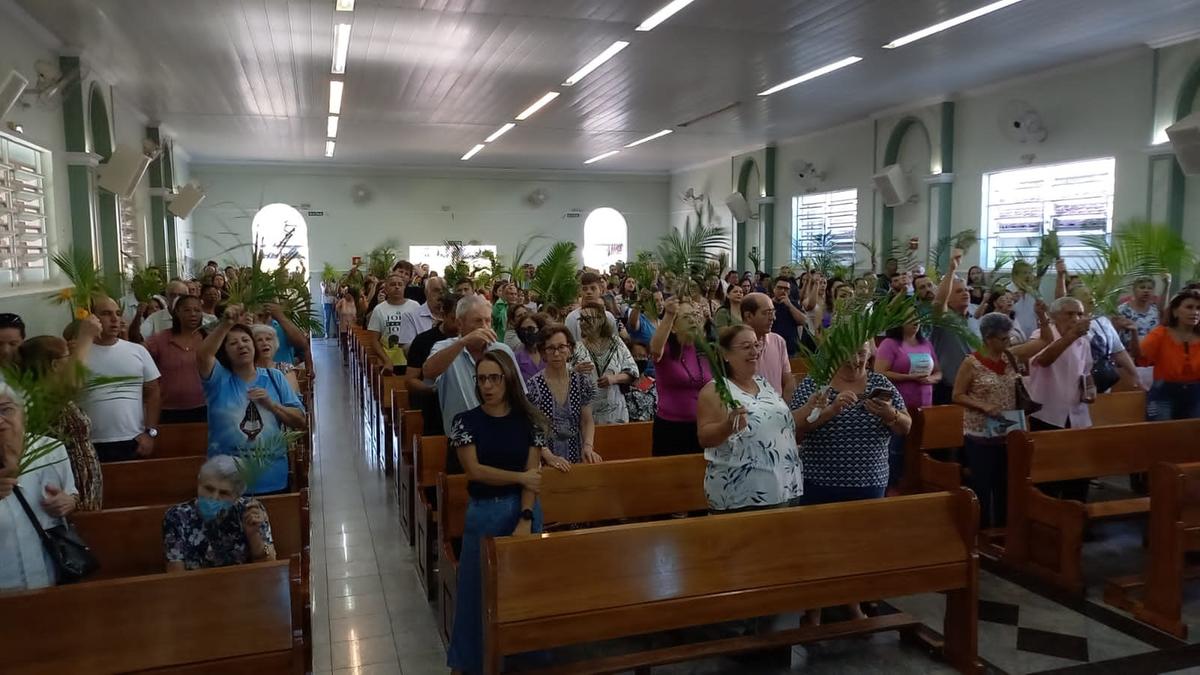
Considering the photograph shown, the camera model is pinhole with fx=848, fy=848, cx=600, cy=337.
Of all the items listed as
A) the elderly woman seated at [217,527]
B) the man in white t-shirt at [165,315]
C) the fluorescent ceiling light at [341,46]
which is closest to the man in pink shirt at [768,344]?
the elderly woman seated at [217,527]

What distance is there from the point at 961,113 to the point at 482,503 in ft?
35.5

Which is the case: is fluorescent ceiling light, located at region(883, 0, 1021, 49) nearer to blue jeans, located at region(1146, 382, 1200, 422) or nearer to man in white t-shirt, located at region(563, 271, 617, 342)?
blue jeans, located at region(1146, 382, 1200, 422)

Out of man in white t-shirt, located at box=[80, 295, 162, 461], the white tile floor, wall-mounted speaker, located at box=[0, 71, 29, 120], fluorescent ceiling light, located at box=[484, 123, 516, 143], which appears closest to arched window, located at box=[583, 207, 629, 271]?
fluorescent ceiling light, located at box=[484, 123, 516, 143]

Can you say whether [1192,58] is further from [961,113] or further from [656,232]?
[656,232]

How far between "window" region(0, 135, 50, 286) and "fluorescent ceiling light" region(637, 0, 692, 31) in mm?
5574

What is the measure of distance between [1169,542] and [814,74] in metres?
7.33

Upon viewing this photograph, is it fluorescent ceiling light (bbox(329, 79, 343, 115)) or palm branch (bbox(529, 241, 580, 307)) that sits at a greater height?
fluorescent ceiling light (bbox(329, 79, 343, 115))

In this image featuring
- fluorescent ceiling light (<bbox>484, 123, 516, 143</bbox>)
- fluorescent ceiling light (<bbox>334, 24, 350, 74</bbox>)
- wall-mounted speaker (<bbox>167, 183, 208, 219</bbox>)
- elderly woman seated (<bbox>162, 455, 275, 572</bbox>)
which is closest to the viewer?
elderly woman seated (<bbox>162, 455, 275, 572</bbox>)

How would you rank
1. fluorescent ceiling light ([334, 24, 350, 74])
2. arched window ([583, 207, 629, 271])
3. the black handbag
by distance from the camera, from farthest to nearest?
arched window ([583, 207, 629, 271]) < fluorescent ceiling light ([334, 24, 350, 74]) < the black handbag

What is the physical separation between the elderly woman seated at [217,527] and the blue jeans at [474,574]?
2.30ft

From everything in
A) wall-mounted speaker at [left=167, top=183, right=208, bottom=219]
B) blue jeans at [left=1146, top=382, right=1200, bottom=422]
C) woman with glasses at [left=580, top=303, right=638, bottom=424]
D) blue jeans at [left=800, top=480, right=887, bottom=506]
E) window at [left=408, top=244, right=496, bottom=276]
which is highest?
wall-mounted speaker at [left=167, top=183, right=208, bottom=219]

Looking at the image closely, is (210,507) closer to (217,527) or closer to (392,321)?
(217,527)

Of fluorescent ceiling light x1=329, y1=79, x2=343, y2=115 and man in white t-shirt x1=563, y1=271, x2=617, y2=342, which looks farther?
fluorescent ceiling light x1=329, y1=79, x2=343, y2=115

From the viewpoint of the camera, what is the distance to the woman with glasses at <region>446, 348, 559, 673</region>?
313 centimetres
